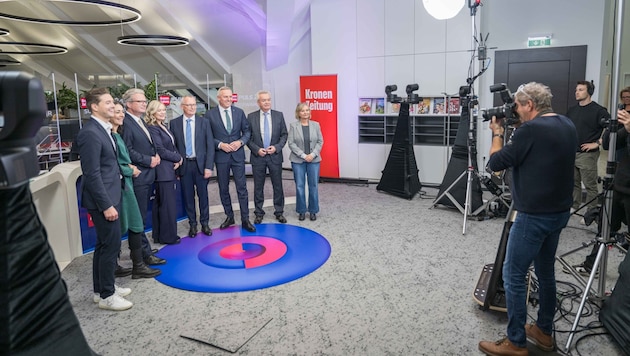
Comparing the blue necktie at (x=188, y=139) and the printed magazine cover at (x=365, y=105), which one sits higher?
the printed magazine cover at (x=365, y=105)

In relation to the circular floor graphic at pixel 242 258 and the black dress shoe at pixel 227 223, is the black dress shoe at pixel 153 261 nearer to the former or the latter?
the circular floor graphic at pixel 242 258

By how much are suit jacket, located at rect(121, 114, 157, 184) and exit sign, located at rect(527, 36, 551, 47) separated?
587 centimetres

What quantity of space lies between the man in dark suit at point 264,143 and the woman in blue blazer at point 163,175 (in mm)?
974

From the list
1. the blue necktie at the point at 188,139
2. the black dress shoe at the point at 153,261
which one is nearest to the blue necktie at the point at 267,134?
the blue necktie at the point at 188,139

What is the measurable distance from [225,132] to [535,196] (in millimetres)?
3670

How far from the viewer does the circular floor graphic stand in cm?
379

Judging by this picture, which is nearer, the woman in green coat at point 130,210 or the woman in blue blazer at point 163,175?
the woman in green coat at point 130,210

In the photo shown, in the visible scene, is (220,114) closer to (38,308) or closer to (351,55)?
(351,55)

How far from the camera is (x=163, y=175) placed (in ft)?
15.4

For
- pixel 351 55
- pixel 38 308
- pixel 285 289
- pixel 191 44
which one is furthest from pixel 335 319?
pixel 191 44

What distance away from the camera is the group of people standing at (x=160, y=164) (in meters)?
3.19

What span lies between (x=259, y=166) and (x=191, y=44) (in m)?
5.79

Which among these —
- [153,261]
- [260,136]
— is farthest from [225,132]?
[153,261]

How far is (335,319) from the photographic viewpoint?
312 cm
